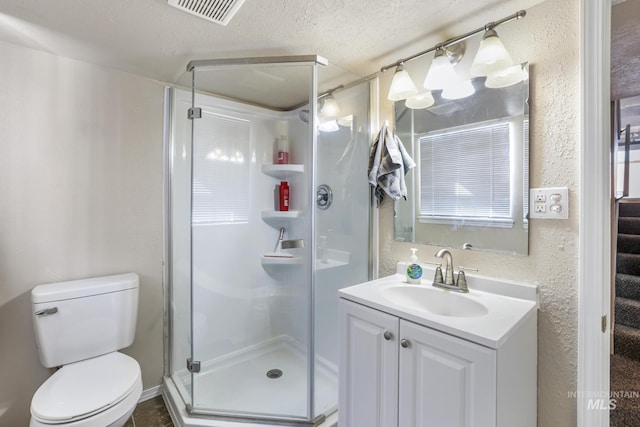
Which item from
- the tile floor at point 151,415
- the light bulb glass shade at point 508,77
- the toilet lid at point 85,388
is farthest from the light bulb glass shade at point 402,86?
the tile floor at point 151,415

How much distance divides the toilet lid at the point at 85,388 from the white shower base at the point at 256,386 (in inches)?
17.2

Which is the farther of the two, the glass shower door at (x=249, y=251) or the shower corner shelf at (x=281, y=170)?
the shower corner shelf at (x=281, y=170)

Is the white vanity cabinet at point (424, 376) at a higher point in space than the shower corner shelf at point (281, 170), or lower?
lower

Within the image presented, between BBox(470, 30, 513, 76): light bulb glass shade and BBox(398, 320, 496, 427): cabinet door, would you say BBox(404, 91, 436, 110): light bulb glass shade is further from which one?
BBox(398, 320, 496, 427): cabinet door

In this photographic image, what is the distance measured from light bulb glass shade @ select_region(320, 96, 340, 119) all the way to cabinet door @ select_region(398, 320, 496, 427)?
1.23 metres

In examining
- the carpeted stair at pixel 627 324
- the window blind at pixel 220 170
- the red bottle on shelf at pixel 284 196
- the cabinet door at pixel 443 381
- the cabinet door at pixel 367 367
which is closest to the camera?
the cabinet door at pixel 443 381

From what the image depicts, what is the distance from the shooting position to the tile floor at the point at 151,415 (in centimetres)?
164

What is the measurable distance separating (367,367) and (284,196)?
1.36 m

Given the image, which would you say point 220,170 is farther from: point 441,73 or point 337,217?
point 441,73

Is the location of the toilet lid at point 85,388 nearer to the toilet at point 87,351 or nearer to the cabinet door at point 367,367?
the toilet at point 87,351

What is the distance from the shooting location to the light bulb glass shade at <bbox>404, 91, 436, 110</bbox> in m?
1.53

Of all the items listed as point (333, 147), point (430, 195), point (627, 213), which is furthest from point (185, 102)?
point (627, 213)

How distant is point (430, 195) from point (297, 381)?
1.43 meters

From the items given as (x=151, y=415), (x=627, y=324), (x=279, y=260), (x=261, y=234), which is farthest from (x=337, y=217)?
(x=627, y=324)
